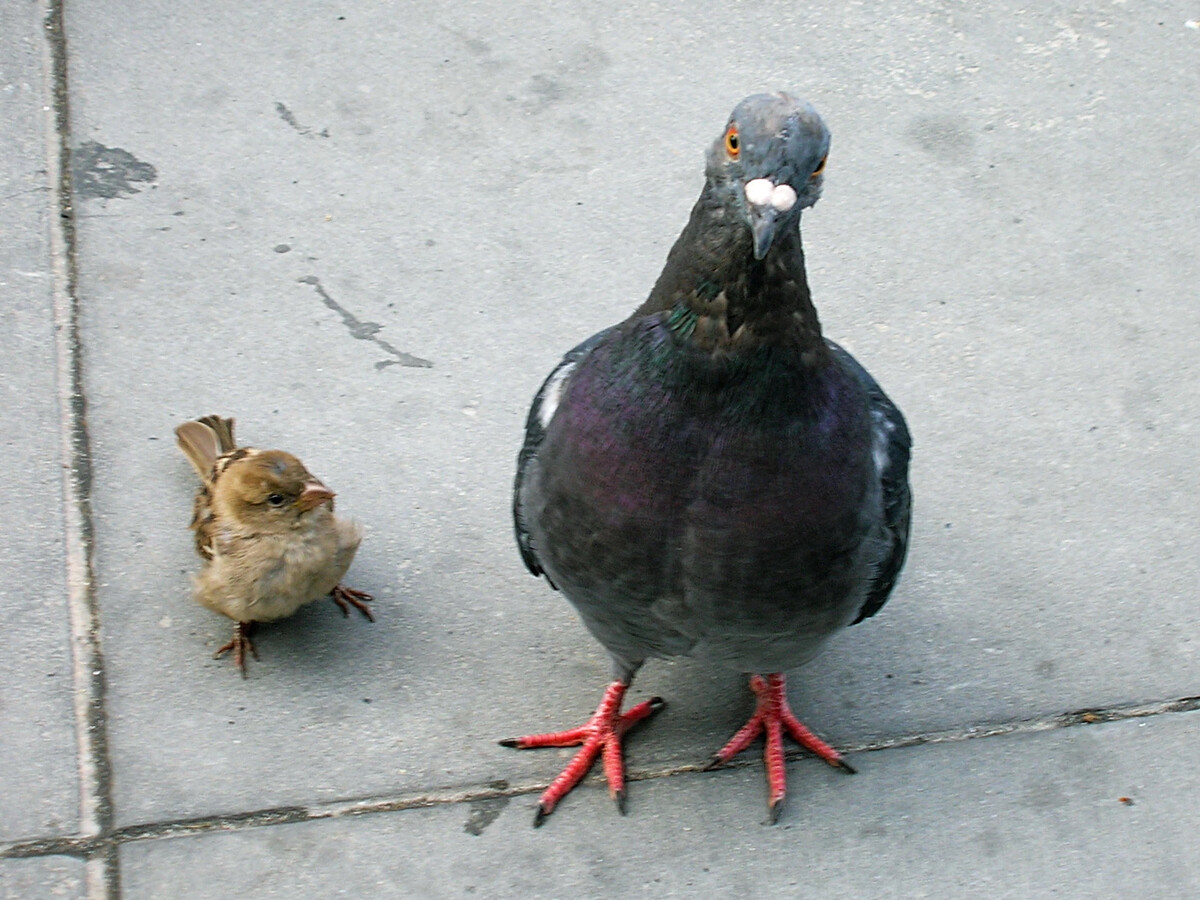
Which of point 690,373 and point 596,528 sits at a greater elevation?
point 690,373

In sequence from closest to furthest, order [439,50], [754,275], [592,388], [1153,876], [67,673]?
[754,275] < [592,388] < [1153,876] < [67,673] < [439,50]

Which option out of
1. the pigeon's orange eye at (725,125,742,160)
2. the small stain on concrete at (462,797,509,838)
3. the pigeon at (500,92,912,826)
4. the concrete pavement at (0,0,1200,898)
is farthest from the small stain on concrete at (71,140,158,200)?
the pigeon's orange eye at (725,125,742,160)

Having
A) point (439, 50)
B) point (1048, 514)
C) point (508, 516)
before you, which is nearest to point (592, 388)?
point (508, 516)

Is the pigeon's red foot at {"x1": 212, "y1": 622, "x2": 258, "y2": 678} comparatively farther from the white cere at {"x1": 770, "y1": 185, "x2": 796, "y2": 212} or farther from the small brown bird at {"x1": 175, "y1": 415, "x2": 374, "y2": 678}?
the white cere at {"x1": 770, "y1": 185, "x2": 796, "y2": 212}

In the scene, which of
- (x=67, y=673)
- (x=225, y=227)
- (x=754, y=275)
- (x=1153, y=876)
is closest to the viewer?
(x=754, y=275)

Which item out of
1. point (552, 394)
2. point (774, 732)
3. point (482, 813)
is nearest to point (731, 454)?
point (552, 394)

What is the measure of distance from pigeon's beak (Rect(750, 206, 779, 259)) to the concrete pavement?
1434 millimetres

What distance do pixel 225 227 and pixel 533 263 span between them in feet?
3.04

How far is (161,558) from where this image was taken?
3746mm

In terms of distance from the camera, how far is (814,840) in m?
3.32

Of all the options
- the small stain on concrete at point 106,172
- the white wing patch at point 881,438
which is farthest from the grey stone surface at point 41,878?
the small stain on concrete at point 106,172

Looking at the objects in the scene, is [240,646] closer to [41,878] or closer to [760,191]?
[41,878]

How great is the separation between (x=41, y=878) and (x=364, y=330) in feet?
5.99

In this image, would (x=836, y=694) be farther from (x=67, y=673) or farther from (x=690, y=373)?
(x=67, y=673)
